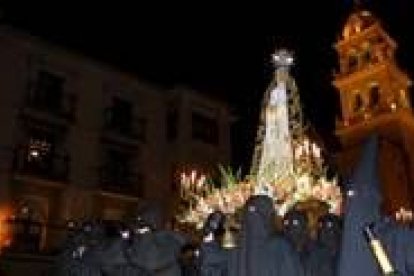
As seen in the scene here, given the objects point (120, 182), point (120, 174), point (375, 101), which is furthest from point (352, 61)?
point (120, 182)

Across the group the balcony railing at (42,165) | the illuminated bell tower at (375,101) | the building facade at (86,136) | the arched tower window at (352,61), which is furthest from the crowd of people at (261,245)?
the arched tower window at (352,61)

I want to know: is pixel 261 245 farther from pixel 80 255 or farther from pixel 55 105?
pixel 55 105

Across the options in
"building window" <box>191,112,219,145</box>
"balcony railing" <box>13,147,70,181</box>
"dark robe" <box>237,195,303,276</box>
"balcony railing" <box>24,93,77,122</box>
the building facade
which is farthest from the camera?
"building window" <box>191,112,219,145</box>

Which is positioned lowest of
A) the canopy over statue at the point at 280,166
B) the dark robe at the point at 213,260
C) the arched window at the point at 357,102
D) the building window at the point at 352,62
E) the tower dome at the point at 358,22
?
the dark robe at the point at 213,260

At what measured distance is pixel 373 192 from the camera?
6.26 m

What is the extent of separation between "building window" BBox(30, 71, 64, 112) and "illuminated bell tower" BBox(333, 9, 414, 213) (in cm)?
1893

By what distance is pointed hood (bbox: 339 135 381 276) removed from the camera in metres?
6.11

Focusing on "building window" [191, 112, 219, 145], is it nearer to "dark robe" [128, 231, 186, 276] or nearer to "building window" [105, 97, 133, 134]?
"building window" [105, 97, 133, 134]

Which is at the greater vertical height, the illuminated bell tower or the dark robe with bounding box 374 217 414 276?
the illuminated bell tower

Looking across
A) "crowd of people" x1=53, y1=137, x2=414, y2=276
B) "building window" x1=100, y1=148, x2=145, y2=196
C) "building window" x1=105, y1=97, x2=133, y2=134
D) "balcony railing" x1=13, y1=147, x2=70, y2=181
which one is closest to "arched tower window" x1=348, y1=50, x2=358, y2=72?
"building window" x1=105, y1=97, x2=133, y2=134

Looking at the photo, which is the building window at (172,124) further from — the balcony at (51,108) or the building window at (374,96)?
the building window at (374,96)

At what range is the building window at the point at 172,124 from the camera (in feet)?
104

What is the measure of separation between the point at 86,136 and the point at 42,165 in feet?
8.75

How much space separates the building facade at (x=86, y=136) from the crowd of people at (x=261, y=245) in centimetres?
1614
